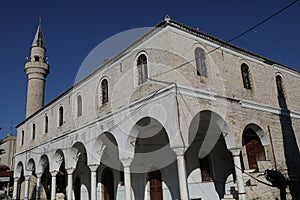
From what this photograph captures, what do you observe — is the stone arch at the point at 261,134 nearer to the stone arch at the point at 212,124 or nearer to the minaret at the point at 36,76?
the stone arch at the point at 212,124

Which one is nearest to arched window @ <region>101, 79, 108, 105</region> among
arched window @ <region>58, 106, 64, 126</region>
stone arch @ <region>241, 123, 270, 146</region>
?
arched window @ <region>58, 106, 64, 126</region>

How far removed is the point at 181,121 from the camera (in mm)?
9164

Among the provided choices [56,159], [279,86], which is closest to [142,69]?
[279,86]

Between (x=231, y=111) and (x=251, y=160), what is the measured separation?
123 inches

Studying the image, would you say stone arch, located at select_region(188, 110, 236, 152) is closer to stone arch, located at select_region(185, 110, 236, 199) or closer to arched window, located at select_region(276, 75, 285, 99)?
stone arch, located at select_region(185, 110, 236, 199)

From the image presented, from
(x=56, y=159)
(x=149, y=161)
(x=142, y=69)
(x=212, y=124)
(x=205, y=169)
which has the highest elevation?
(x=142, y=69)

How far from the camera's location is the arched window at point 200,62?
1093 cm

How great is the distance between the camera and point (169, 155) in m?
14.3

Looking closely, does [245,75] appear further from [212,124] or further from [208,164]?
[208,164]

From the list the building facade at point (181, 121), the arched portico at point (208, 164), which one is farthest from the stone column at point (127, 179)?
the arched portico at point (208, 164)

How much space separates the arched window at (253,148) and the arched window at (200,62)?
12.8 feet

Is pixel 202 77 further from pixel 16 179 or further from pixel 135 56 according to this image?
pixel 16 179

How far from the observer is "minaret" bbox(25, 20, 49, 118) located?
81.3ft

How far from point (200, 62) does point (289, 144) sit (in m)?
6.31
